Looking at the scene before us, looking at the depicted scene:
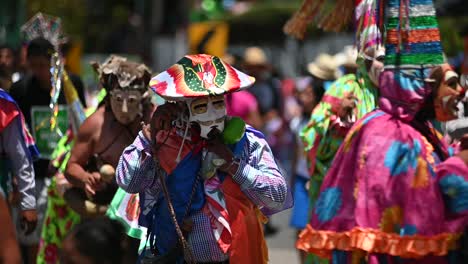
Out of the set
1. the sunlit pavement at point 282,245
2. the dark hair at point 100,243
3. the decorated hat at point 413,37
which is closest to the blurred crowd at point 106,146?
the dark hair at point 100,243

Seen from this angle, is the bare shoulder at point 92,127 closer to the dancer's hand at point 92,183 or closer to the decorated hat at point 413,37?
the dancer's hand at point 92,183

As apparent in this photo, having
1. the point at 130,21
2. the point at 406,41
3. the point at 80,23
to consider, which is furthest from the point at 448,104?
the point at 130,21

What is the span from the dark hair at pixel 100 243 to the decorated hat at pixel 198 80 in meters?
1.54

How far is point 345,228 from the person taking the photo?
19.9 feet

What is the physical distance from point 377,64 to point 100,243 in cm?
270

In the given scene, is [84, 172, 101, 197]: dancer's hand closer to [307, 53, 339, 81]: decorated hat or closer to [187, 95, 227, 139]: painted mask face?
[187, 95, 227, 139]: painted mask face

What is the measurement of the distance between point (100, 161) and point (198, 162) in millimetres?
1739

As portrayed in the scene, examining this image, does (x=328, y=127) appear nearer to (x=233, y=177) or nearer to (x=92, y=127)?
(x=92, y=127)

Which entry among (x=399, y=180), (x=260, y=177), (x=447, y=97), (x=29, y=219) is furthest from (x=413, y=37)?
(x=29, y=219)

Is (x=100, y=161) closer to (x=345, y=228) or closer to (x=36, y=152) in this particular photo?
(x=36, y=152)

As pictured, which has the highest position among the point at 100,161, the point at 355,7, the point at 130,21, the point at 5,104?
the point at 355,7

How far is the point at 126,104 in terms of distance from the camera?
302 inches

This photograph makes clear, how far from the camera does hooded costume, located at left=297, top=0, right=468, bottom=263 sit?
5852 millimetres

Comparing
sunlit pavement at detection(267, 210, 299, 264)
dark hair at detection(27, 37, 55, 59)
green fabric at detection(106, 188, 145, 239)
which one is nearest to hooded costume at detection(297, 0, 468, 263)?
green fabric at detection(106, 188, 145, 239)
